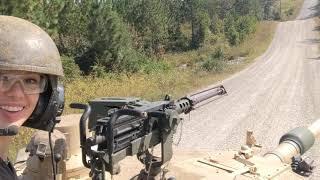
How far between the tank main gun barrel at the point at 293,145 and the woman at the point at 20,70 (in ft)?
9.18

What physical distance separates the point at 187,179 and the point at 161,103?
0.69 m

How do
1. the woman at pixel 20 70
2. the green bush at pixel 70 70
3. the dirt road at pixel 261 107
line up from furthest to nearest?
the green bush at pixel 70 70, the dirt road at pixel 261 107, the woman at pixel 20 70

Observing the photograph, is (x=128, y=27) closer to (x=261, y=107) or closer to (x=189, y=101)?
(x=261, y=107)

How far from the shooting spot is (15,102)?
1.99 metres

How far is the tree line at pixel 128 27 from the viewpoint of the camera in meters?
23.3

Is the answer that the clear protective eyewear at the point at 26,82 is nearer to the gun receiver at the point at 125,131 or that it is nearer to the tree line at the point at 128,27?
the gun receiver at the point at 125,131

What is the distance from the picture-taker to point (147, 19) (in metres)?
46.0

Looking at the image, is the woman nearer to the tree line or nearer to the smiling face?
the smiling face

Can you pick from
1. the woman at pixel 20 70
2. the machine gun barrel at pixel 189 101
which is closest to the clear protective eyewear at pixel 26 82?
the woman at pixel 20 70

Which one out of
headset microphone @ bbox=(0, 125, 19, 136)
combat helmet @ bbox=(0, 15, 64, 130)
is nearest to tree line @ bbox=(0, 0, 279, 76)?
combat helmet @ bbox=(0, 15, 64, 130)

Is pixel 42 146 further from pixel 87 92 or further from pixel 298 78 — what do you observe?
pixel 298 78

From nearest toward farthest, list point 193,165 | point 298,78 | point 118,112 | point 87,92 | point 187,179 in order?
point 118,112 < point 187,179 < point 193,165 < point 87,92 < point 298,78

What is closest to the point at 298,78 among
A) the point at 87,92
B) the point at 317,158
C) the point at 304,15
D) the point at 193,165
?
the point at 87,92

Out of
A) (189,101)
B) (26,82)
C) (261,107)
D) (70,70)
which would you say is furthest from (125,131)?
(70,70)
